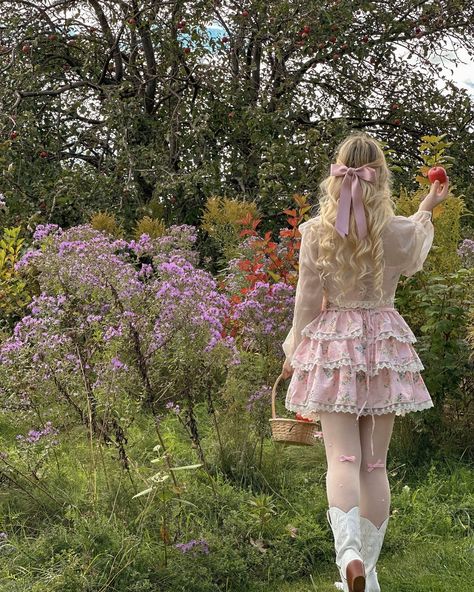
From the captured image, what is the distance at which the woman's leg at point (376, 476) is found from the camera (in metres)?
3.04

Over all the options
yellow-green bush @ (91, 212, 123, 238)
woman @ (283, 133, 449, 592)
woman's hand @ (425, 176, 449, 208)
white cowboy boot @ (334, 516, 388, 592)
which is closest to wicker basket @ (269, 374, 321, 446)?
woman @ (283, 133, 449, 592)

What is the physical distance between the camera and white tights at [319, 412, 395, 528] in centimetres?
295

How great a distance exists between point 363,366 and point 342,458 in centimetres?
34

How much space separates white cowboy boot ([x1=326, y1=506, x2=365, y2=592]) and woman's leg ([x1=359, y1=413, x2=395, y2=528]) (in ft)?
0.54

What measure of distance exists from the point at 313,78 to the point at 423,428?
5273 mm

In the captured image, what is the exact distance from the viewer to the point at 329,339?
3.05m

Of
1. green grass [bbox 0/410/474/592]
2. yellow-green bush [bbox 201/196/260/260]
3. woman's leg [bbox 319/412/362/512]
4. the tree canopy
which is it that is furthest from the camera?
the tree canopy

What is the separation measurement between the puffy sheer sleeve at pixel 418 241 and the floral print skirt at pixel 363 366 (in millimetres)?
204

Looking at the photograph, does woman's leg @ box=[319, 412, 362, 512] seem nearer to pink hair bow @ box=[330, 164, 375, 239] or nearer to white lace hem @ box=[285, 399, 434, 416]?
white lace hem @ box=[285, 399, 434, 416]

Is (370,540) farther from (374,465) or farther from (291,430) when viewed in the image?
(291,430)

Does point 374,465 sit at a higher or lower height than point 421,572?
higher

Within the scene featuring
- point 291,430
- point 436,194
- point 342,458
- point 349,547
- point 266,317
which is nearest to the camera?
point 349,547

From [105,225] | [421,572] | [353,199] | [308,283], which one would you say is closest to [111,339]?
[308,283]

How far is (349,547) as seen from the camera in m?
2.80
